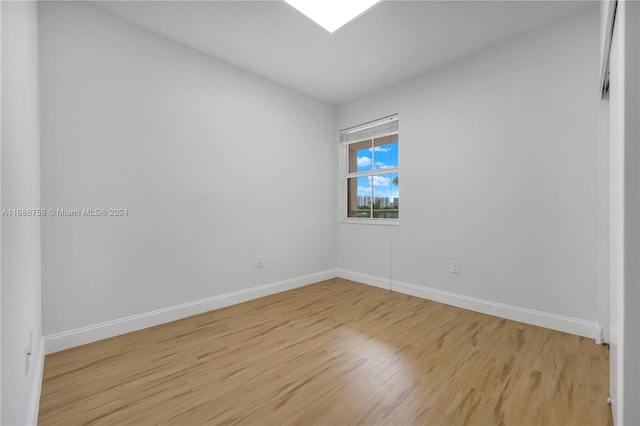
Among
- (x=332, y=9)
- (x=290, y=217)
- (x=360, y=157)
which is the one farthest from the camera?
(x=360, y=157)

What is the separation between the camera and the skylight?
2.16 m

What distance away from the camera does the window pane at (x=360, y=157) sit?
402cm

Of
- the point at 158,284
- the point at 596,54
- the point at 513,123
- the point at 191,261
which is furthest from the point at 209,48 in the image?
the point at 596,54

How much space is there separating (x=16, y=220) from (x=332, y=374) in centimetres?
181

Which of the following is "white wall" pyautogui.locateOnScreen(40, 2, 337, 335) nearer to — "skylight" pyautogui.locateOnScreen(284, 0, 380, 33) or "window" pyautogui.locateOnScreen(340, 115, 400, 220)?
"window" pyautogui.locateOnScreen(340, 115, 400, 220)

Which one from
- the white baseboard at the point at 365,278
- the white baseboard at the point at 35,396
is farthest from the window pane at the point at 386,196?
the white baseboard at the point at 35,396

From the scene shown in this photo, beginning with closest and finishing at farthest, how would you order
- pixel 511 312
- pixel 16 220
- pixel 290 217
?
1. pixel 16 220
2. pixel 511 312
3. pixel 290 217

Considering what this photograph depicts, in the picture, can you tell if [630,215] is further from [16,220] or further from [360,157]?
[360,157]

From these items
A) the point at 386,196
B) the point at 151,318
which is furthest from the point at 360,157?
the point at 151,318

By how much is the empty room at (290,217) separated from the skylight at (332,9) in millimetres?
19

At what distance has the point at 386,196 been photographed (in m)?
3.79

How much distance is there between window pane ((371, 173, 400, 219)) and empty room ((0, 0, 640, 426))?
0.21 ft

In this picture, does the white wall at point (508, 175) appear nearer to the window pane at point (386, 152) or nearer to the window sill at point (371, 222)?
the window sill at point (371, 222)

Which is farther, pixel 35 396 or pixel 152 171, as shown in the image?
pixel 152 171
